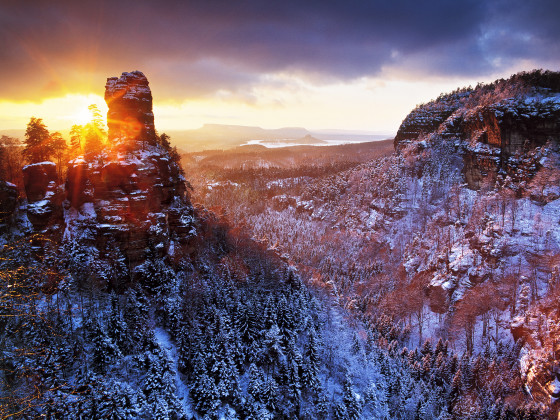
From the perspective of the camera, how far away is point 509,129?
113 meters

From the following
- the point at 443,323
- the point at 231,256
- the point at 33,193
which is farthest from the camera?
the point at 443,323

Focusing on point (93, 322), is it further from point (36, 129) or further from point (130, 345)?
→ point (36, 129)

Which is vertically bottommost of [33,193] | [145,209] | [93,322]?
[93,322]

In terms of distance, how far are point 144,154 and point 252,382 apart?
4352cm

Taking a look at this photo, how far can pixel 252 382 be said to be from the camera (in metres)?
45.8

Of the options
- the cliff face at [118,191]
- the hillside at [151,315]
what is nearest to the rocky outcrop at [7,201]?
the hillside at [151,315]

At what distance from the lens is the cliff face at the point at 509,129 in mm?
105688

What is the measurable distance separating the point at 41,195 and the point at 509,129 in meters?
146

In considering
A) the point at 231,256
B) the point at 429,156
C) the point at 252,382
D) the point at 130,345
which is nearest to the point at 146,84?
the point at 231,256

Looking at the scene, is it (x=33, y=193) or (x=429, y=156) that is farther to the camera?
(x=429, y=156)

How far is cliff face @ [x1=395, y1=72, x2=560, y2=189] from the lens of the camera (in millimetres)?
105688

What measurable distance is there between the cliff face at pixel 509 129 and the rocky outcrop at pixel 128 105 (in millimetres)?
121476

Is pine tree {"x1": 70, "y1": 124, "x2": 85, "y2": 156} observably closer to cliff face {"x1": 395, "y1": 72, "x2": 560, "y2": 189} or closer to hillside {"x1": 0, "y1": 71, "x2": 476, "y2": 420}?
hillside {"x1": 0, "y1": 71, "x2": 476, "y2": 420}

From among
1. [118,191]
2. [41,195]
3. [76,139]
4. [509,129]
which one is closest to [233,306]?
[118,191]
